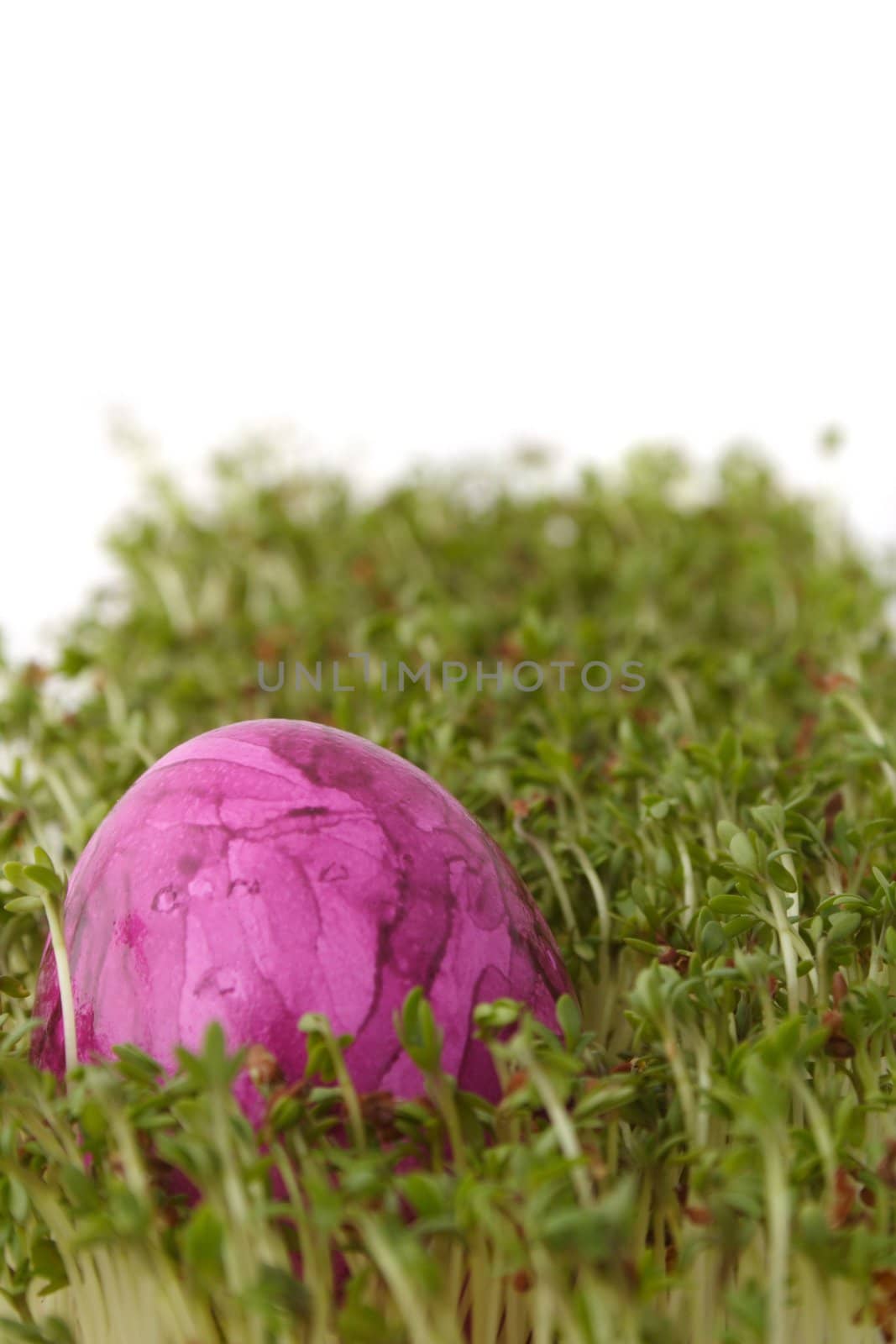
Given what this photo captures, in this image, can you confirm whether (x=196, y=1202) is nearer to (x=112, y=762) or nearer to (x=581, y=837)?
(x=581, y=837)

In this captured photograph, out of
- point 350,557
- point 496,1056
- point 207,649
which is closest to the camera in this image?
point 496,1056

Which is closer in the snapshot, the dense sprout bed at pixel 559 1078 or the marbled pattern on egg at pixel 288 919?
the dense sprout bed at pixel 559 1078

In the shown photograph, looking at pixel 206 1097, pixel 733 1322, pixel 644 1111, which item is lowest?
pixel 733 1322

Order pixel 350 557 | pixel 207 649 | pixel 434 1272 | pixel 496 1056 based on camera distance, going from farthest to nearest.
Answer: pixel 350 557 < pixel 207 649 < pixel 496 1056 < pixel 434 1272

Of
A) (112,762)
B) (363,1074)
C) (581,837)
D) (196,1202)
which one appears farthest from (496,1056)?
(112,762)

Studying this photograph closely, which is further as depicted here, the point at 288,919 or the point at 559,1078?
the point at 288,919

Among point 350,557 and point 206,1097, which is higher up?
point 350,557

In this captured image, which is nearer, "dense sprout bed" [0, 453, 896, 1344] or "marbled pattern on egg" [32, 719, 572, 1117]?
"dense sprout bed" [0, 453, 896, 1344]

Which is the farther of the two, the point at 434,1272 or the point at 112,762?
the point at 112,762
